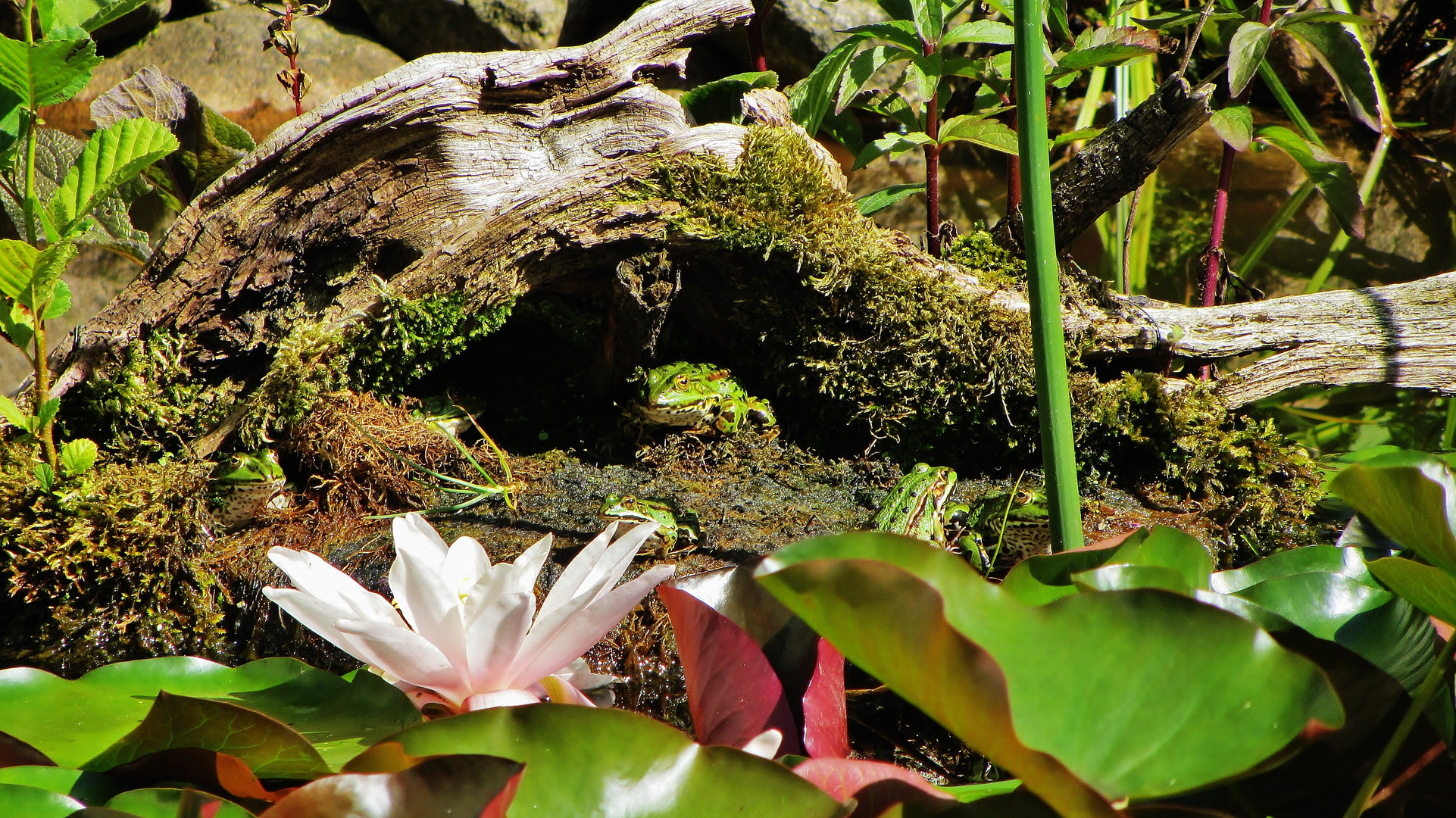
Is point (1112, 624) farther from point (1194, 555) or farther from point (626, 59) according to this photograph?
point (626, 59)

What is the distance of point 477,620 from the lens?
483mm

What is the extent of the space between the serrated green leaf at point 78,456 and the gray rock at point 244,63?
152cm

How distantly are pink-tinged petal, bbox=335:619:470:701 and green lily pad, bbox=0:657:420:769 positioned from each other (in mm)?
23

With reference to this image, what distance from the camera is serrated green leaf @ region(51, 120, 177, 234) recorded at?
1209mm

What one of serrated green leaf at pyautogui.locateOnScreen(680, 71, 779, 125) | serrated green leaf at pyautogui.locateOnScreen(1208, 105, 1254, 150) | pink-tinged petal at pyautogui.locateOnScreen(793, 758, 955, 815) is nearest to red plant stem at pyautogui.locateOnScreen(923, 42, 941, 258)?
serrated green leaf at pyautogui.locateOnScreen(680, 71, 779, 125)

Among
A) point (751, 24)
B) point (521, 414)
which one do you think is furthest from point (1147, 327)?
point (521, 414)

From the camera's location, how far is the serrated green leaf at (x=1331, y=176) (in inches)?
58.3

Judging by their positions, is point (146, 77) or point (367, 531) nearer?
point (367, 531)

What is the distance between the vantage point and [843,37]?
2.47 meters

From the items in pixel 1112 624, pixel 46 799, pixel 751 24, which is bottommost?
pixel 46 799

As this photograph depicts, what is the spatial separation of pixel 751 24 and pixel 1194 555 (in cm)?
169

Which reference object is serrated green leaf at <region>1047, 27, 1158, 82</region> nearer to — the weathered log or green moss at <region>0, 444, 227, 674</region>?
the weathered log

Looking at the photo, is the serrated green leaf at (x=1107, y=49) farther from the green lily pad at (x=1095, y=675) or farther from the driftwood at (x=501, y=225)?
the green lily pad at (x=1095, y=675)

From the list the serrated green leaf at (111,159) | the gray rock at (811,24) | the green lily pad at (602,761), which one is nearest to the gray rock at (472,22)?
the gray rock at (811,24)
